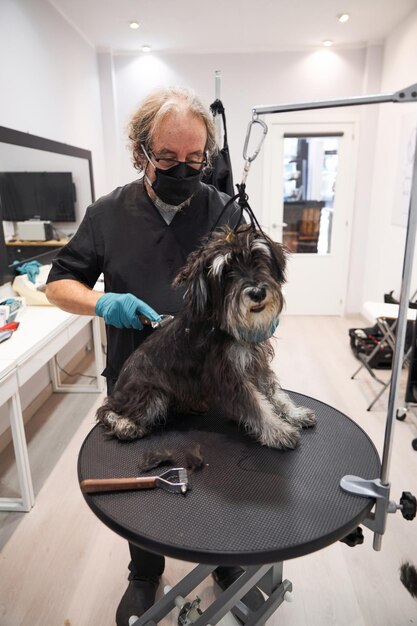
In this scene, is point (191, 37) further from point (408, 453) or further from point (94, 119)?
point (408, 453)

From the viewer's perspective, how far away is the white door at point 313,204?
5.66 metres

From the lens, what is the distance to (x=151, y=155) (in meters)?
1.45

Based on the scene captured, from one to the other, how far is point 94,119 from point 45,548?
4758 millimetres

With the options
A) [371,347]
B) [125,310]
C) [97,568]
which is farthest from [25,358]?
[371,347]

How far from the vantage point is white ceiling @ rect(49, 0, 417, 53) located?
418cm

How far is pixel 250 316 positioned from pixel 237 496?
0.45 metres

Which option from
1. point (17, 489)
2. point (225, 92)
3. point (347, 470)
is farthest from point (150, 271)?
point (225, 92)

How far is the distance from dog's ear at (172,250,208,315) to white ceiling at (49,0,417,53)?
13.4ft

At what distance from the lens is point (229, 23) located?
465 cm

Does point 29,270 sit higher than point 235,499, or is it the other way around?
point 29,270

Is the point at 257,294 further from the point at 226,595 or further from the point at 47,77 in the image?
the point at 47,77

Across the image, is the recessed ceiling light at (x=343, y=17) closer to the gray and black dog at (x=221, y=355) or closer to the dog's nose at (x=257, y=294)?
the gray and black dog at (x=221, y=355)

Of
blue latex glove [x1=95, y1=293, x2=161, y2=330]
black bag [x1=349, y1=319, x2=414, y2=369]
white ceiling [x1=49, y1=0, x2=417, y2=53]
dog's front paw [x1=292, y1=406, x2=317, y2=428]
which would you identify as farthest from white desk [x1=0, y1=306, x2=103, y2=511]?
white ceiling [x1=49, y1=0, x2=417, y2=53]

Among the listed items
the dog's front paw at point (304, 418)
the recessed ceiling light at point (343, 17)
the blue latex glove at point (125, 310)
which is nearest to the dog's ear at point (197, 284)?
the blue latex glove at point (125, 310)
